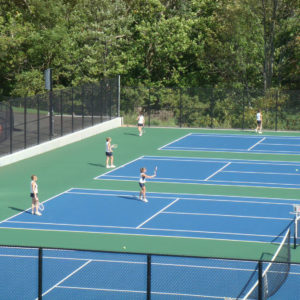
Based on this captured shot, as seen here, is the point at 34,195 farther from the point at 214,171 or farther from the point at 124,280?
the point at 214,171

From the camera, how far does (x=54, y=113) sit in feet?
147

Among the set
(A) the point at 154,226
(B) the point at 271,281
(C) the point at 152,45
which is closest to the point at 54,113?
(C) the point at 152,45

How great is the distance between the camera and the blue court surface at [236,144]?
149 feet

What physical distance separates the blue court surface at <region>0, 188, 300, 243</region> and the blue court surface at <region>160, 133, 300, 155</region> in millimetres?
13721

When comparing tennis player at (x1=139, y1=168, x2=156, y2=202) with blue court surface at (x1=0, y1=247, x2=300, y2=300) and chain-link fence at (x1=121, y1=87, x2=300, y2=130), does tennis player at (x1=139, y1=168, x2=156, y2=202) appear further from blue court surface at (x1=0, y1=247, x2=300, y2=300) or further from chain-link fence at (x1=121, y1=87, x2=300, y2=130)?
chain-link fence at (x1=121, y1=87, x2=300, y2=130)

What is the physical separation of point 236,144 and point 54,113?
36.4ft

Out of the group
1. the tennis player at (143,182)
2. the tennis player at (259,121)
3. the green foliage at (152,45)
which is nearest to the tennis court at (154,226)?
the tennis player at (143,182)

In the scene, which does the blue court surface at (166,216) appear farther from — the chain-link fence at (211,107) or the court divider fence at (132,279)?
the chain-link fence at (211,107)

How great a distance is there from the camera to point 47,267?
2056cm

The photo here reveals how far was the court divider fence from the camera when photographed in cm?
1645

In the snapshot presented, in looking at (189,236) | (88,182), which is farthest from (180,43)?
(189,236)

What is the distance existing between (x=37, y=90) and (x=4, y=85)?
17.2ft

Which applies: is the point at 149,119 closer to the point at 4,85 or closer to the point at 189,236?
the point at 4,85

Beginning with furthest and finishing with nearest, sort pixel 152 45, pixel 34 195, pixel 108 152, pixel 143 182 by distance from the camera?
pixel 152 45 < pixel 108 152 < pixel 143 182 < pixel 34 195
